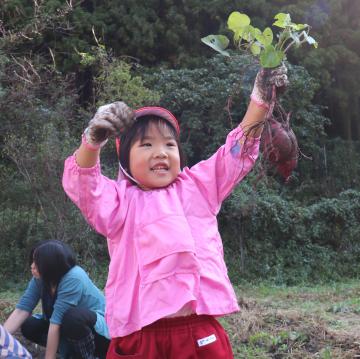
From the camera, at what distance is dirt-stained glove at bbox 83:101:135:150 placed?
1910 mm

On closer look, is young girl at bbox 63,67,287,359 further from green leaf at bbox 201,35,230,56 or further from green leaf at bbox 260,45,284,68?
green leaf at bbox 201,35,230,56

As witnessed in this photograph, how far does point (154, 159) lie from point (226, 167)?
275 mm

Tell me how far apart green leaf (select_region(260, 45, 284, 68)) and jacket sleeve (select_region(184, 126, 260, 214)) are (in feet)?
0.91

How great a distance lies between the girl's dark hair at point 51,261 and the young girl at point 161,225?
1.51 meters

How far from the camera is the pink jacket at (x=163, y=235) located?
2.00m

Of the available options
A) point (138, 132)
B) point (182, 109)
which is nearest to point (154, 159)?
point (138, 132)

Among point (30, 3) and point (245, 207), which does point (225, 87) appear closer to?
point (245, 207)

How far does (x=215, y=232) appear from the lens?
219cm

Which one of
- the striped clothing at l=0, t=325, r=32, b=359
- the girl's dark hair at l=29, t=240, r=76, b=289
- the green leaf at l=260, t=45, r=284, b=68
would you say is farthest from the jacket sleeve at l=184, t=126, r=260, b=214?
the girl's dark hair at l=29, t=240, r=76, b=289

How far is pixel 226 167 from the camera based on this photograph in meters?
2.17

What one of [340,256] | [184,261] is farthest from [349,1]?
[184,261]

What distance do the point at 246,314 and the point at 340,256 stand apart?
5.56 m

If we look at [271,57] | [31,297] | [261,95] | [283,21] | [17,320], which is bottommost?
[17,320]

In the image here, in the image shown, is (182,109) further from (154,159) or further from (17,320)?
(154,159)
